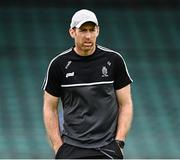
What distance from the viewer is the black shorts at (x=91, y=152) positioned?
4.31 meters

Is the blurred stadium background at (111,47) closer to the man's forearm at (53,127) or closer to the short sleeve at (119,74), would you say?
the man's forearm at (53,127)

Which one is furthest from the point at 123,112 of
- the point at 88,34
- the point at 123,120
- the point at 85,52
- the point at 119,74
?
the point at 88,34

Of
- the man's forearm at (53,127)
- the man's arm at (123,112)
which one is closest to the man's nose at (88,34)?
the man's arm at (123,112)

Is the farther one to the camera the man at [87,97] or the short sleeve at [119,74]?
the short sleeve at [119,74]

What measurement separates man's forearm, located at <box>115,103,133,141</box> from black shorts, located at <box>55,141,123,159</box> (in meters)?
0.07

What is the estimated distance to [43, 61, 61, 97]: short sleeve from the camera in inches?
173

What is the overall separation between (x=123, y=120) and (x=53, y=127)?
423mm

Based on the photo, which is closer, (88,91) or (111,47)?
(88,91)

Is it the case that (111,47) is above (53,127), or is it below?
above

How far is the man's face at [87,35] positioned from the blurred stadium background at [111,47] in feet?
12.8

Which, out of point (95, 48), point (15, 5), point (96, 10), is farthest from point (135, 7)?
point (95, 48)

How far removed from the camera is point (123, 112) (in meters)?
4.42

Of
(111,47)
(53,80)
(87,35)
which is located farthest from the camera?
(111,47)

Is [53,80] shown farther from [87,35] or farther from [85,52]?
[87,35]
